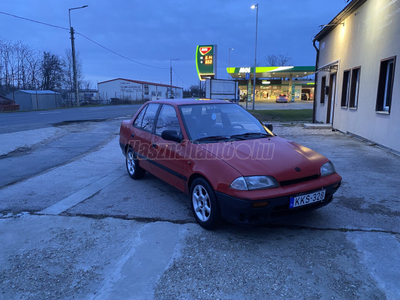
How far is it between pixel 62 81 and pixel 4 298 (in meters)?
53.9

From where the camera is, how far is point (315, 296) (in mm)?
2404

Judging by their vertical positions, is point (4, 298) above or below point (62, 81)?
below

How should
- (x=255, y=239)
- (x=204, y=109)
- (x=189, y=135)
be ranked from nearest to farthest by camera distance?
(x=255, y=239)
(x=189, y=135)
(x=204, y=109)

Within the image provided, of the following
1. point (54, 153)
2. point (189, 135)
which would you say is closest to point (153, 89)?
point (54, 153)

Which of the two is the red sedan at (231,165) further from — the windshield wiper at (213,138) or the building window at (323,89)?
the building window at (323,89)

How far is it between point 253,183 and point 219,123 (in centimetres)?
158

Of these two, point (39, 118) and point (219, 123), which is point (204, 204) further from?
point (39, 118)

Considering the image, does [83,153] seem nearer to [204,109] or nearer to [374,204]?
[204,109]

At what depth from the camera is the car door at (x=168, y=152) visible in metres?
4.07

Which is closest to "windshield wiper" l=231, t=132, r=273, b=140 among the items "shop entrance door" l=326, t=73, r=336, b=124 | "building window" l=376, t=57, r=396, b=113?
"building window" l=376, t=57, r=396, b=113

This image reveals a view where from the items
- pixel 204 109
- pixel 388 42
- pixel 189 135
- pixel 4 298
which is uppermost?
pixel 388 42

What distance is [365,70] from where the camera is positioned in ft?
31.5

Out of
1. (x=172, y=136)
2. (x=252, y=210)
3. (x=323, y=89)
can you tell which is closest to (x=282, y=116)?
(x=323, y=89)

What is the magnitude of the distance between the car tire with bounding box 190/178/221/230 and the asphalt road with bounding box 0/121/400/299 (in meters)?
0.14
